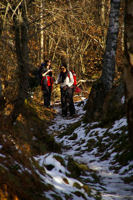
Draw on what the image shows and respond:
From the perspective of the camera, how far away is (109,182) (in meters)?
4.98

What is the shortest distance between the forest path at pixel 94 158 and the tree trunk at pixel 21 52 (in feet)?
6.50

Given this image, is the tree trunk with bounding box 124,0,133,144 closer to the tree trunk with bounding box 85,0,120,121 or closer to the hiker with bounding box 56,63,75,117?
the tree trunk with bounding box 85,0,120,121

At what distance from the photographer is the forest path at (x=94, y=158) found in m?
4.45

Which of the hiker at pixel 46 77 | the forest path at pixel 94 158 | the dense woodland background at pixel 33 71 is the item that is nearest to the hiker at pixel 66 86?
the forest path at pixel 94 158

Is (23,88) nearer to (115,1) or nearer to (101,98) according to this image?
(101,98)

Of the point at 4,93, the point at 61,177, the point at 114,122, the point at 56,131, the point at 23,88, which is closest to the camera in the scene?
the point at 61,177

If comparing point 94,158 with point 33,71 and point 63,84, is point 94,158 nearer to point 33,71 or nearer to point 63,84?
point 33,71

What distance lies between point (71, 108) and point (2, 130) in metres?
7.24

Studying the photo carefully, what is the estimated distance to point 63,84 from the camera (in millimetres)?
11445

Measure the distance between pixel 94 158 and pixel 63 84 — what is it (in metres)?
5.35

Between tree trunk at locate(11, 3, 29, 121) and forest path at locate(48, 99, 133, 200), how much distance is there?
1980mm

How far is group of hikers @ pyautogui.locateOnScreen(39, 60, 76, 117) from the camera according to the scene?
442 inches

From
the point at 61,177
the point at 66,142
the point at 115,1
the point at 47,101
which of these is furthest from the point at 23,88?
the point at 47,101

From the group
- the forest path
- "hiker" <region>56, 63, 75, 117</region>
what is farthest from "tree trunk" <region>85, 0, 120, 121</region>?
"hiker" <region>56, 63, 75, 117</region>
